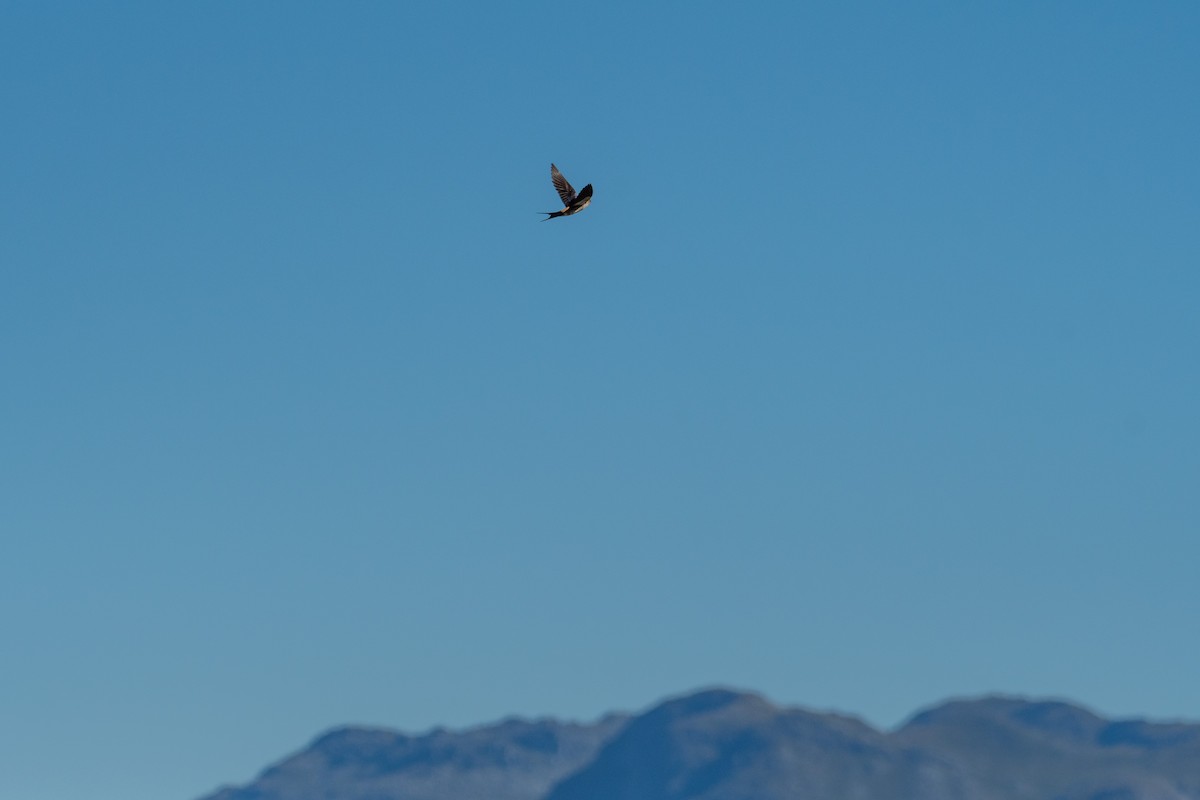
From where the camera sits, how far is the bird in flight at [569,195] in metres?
94.4

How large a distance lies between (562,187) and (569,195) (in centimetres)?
146

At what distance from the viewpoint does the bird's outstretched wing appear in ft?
319

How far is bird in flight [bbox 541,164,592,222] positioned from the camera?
310ft

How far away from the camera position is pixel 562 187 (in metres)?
98.8

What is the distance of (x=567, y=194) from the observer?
9769cm

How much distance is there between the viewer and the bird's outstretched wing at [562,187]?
9725 cm

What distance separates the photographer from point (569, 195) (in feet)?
320
